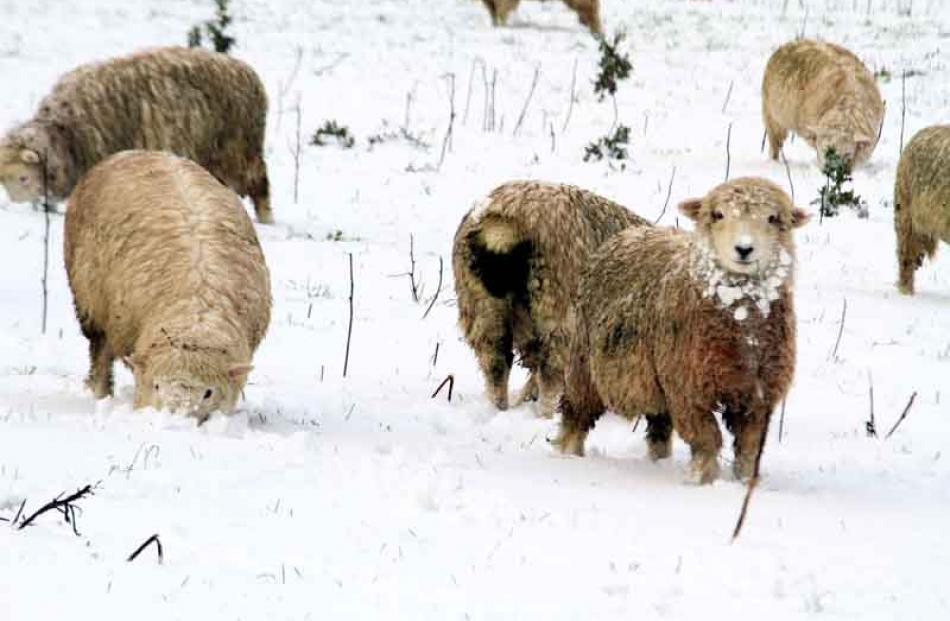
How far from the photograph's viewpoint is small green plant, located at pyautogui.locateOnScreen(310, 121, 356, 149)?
15.9 metres

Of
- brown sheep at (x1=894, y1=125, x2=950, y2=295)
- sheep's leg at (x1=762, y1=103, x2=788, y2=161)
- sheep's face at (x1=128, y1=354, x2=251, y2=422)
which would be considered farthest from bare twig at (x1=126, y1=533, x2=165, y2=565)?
sheep's leg at (x1=762, y1=103, x2=788, y2=161)

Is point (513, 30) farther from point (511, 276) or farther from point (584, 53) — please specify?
point (511, 276)

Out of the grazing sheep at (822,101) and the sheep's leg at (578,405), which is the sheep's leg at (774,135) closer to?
the grazing sheep at (822,101)

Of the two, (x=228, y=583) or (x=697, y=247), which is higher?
(x=697, y=247)

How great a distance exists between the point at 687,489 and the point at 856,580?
1395 mm

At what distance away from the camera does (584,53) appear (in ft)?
68.1

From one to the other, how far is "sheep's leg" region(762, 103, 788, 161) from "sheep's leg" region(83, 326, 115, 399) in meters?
9.69

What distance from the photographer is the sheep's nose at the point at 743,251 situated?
5738mm

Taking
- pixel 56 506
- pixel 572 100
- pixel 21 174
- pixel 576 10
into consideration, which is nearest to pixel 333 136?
pixel 572 100

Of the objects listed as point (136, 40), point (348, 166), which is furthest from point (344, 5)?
point (348, 166)

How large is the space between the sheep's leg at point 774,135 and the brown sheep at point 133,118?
592 cm

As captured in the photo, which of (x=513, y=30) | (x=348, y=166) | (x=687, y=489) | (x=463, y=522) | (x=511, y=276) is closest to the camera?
(x=463, y=522)

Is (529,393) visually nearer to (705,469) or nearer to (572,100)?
(705,469)

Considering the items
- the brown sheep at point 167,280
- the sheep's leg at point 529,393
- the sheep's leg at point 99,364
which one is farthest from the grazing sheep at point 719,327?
the sheep's leg at point 99,364
